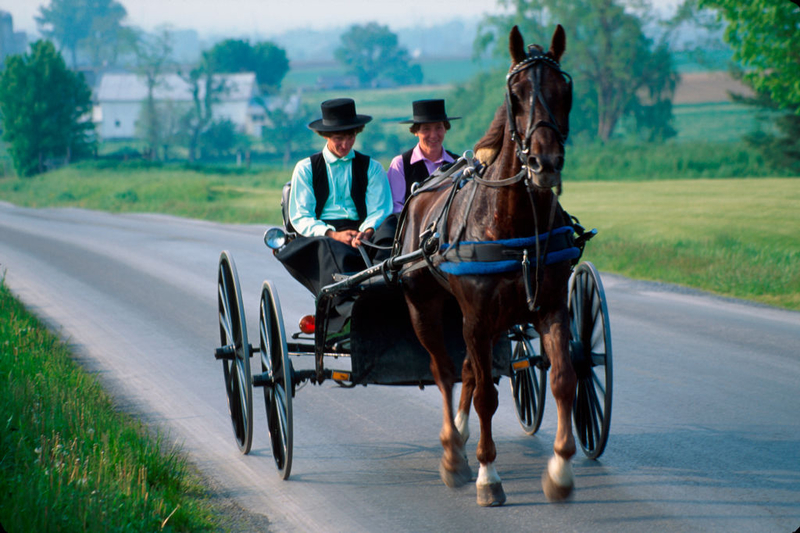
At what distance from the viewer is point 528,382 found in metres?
6.05

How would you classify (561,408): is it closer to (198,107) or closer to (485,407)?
(485,407)

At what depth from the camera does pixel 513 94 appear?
4262mm

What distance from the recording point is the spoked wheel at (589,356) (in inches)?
209

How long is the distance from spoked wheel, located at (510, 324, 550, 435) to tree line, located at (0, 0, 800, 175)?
700 inches

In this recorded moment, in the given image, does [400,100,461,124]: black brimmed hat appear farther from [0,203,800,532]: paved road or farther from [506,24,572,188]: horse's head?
[506,24,572,188]: horse's head

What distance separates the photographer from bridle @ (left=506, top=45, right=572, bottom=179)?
4086 millimetres

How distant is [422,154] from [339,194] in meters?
0.90

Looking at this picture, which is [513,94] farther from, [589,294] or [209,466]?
[209,466]

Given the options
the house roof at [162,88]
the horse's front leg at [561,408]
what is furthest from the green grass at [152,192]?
the house roof at [162,88]

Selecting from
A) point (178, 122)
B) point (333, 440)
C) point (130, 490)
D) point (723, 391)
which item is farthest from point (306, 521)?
point (178, 122)

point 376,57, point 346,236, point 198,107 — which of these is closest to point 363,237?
point 346,236

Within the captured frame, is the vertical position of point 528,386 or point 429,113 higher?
point 429,113

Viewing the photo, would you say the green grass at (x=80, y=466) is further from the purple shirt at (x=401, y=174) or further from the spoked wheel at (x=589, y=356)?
the purple shirt at (x=401, y=174)

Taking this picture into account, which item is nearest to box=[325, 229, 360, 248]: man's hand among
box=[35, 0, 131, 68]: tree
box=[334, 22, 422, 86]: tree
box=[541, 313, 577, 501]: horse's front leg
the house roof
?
box=[541, 313, 577, 501]: horse's front leg
